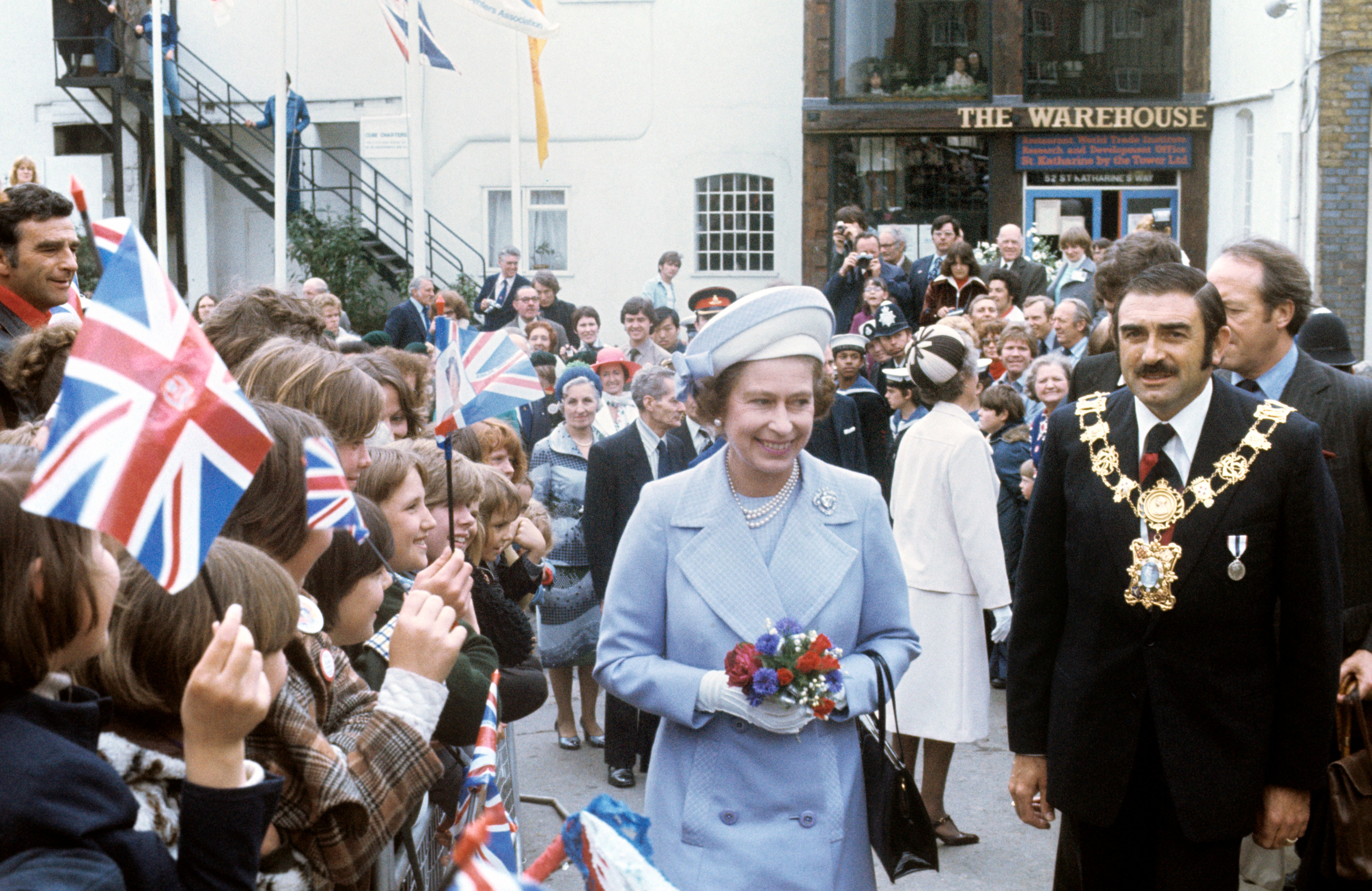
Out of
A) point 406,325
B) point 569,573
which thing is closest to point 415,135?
point 406,325

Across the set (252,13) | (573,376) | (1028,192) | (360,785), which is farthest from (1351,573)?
(252,13)

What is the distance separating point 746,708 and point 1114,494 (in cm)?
126

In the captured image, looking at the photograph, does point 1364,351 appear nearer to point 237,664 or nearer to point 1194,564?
point 1194,564

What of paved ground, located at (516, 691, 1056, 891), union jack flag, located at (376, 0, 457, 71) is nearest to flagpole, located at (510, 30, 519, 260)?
union jack flag, located at (376, 0, 457, 71)

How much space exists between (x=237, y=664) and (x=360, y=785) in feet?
2.18

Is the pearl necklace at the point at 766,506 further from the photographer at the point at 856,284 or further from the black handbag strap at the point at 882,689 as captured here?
the photographer at the point at 856,284

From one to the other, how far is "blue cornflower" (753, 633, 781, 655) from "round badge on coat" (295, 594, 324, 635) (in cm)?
89

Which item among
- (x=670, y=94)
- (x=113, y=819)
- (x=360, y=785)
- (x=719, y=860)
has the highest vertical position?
(x=670, y=94)

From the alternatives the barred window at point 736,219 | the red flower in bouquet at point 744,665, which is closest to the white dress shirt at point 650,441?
the red flower in bouquet at point 744,665

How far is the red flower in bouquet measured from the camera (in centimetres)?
288

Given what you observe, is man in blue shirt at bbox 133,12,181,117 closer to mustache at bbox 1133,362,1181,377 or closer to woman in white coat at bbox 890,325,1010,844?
woman in white coat at bbox 890,325,1010,844

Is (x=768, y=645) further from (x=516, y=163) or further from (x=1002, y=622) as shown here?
(x=516, y=163)

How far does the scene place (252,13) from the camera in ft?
75.9

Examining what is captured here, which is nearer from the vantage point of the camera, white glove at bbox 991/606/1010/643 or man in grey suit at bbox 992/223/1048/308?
white glove at bbox 991/606/1010/643
